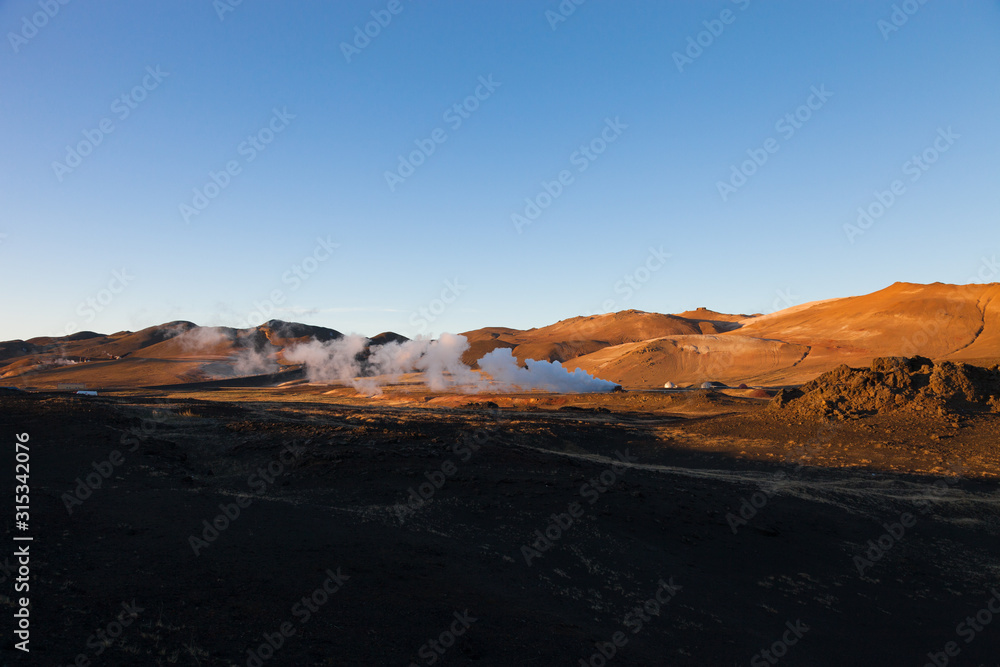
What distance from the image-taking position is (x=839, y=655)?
11.6m

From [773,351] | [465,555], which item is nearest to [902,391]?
[465,555]

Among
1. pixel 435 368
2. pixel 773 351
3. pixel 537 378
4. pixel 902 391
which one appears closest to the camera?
pixel 902 391

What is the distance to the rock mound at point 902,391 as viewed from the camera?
1474 inches

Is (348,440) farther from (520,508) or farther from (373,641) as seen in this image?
(373,641)

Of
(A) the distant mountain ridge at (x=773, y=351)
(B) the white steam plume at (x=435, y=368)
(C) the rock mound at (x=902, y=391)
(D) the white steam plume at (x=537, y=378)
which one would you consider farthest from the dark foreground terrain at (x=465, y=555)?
(A) the distant mountain ridge at (x=773, y=351)

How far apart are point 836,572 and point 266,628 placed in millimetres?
14865

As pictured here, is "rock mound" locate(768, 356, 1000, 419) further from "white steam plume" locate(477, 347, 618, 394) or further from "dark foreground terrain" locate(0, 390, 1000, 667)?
"white steam plume" locate(477, 347, 618, 394)

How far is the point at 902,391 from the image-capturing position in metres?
39.0

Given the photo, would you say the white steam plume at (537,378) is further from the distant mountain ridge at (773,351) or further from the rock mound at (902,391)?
the rock mound at (902,391)

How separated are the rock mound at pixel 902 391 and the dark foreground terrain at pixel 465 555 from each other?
988cm

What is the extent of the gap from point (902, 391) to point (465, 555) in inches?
1495

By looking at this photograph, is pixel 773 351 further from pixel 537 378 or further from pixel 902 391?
pixel 902 391

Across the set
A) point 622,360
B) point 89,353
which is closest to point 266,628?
point 622,360

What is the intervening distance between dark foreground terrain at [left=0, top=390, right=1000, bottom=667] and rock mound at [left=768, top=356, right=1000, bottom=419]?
32.4 ft
